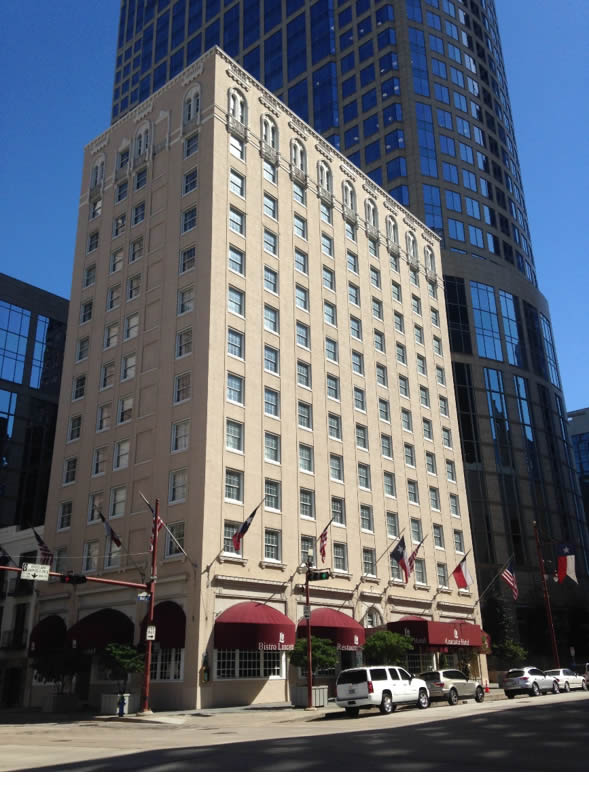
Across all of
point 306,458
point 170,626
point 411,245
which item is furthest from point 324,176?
point 170,626

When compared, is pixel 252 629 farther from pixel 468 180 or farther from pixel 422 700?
pixel 468 180

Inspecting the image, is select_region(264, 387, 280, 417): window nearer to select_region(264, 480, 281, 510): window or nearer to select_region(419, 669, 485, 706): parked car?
select_region(264, 480, 281, 510): window

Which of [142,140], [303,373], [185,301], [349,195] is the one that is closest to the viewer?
[185,301]

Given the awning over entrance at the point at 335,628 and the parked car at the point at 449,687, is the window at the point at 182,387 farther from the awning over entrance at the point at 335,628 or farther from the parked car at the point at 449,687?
the parked car at the point at 449,687

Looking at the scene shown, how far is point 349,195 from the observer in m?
60.7

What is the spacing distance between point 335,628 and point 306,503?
7992 millimetres

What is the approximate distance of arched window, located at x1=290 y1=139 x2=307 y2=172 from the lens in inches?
2173

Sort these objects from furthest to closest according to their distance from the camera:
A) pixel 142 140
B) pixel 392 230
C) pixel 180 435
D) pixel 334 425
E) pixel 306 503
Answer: pixel 392 230 < pixel 142 140 < pixel 334 425 < pixel 306 503 < pixel 180 435

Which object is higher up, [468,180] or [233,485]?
[468,180]

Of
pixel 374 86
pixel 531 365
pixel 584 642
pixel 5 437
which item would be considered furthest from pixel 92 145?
pixel 584 642

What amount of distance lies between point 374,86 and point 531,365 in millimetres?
43140

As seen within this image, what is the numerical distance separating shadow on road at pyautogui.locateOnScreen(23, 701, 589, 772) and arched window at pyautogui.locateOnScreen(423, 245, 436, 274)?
5369cm

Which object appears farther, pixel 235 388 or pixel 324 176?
pixel 324 176

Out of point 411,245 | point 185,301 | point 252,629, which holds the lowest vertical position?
point 252,629
